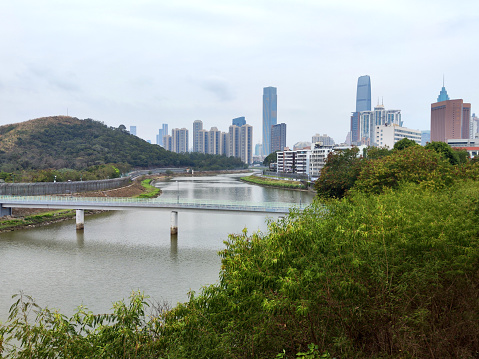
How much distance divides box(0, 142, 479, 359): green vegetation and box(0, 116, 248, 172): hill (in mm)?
74313

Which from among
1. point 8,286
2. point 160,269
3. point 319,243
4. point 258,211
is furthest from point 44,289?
point 258,211

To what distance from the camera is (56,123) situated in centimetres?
12156

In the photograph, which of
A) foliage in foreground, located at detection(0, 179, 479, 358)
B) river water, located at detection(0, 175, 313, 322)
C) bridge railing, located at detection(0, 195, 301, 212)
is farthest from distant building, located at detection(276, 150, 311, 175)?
foliage in foreground, located at detection(0, 179, 479, 358)

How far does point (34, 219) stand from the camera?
36969 mm

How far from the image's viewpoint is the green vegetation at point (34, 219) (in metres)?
34.0

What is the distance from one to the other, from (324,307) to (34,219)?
3646 centimetres

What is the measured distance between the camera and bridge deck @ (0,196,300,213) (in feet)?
98.4

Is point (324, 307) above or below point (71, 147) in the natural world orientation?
below

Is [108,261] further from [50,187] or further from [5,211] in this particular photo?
[50,187]

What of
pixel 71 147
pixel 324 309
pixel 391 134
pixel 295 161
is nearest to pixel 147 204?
pixel 324 309

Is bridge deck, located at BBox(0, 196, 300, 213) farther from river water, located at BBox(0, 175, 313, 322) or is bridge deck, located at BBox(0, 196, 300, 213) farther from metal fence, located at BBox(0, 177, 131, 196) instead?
metal fence, located at BBox(0, 177, 131, 196)

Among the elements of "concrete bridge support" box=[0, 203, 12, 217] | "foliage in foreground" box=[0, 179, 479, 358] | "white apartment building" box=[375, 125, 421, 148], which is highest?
"white apartment building" box=[375, 125, 421, 148]

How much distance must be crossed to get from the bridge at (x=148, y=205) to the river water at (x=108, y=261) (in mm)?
1229

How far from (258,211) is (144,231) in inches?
433
